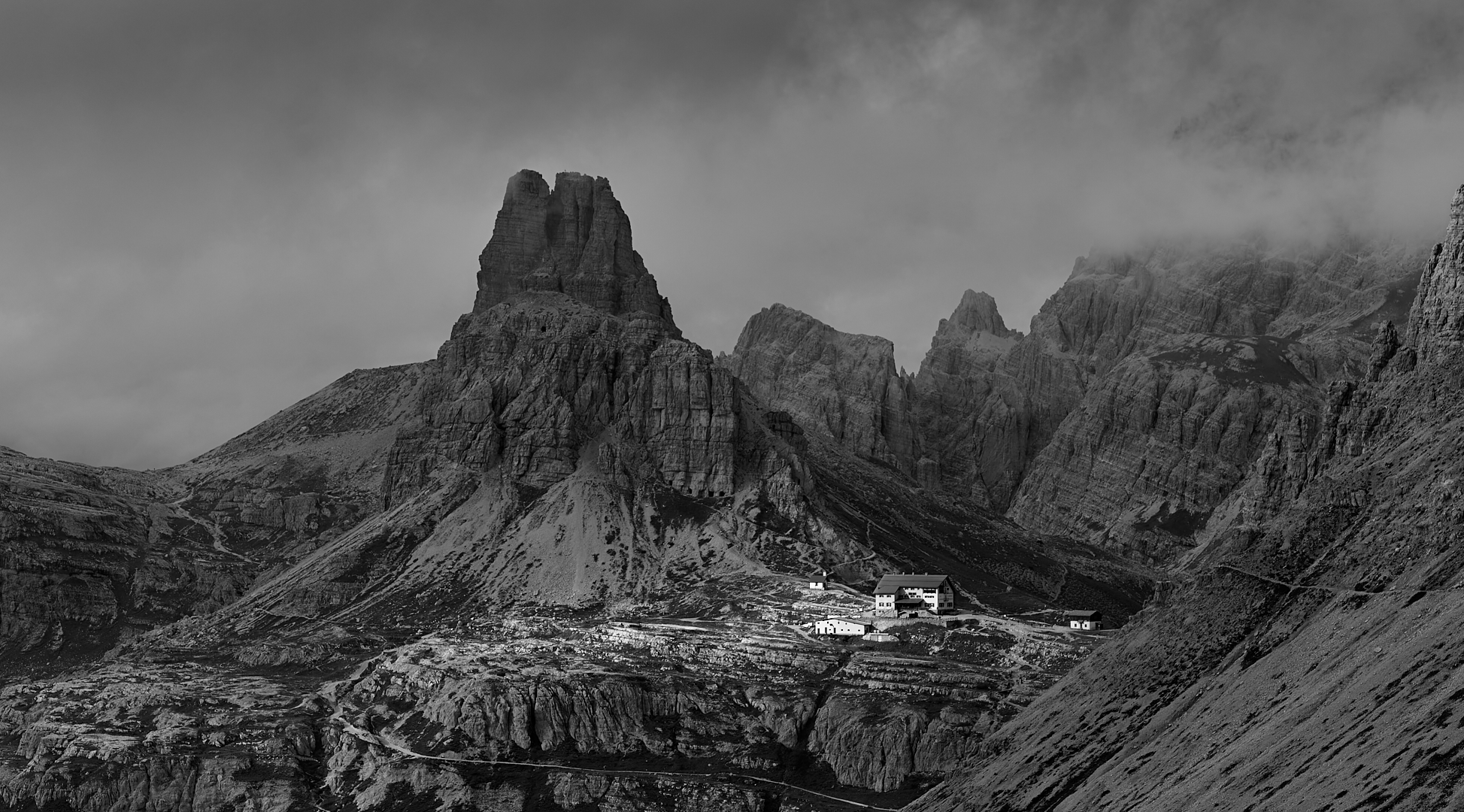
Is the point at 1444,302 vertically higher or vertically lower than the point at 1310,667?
higher

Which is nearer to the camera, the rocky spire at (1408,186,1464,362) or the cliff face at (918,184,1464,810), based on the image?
the cliff face at (918,184,1464,810)

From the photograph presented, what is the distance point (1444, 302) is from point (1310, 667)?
69.9 metres

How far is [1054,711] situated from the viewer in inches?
7062

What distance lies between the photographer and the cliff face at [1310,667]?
355ft

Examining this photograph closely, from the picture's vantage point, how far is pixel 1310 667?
5290 inches

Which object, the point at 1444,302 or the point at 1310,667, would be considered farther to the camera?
the point at 1444,302

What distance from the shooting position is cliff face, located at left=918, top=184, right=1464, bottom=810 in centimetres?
10825

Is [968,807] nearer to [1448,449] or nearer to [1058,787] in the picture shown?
[1058,787]

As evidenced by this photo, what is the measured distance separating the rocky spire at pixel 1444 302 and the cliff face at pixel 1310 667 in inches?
15.0

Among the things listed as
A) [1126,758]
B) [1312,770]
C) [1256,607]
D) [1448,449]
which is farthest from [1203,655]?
[1312,770]

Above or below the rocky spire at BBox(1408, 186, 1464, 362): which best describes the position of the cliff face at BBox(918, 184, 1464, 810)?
below

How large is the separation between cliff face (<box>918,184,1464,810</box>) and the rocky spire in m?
0.38

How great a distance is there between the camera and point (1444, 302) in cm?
18575

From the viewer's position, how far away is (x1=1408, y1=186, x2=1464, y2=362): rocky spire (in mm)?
181875
